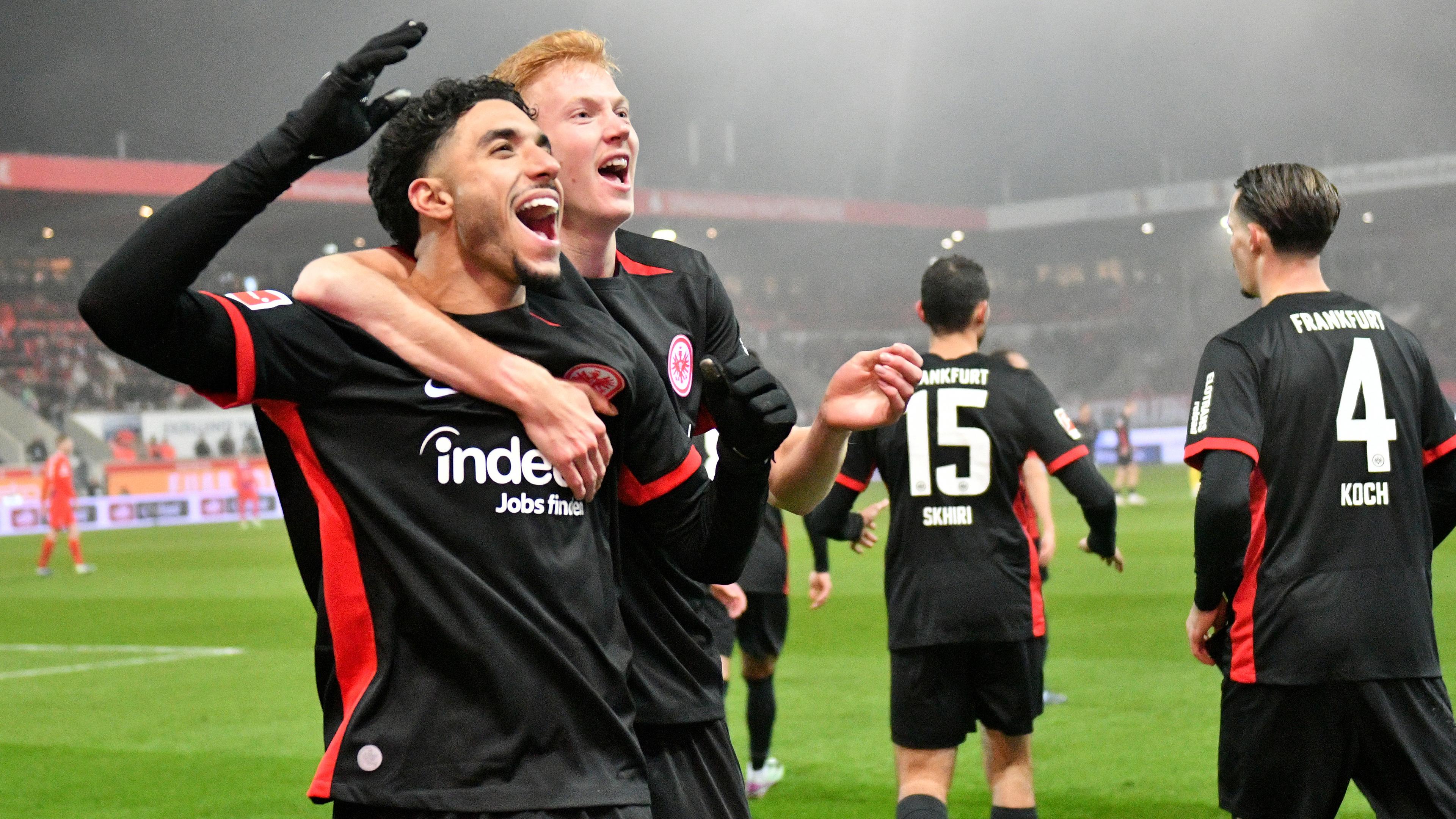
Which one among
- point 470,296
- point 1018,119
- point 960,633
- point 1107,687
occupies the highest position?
point 1018,119

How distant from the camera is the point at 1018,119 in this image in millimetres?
49344

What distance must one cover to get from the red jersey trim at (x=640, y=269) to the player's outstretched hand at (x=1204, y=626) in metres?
1.85

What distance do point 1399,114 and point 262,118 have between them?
35446 millimetres

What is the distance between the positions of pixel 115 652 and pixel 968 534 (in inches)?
367

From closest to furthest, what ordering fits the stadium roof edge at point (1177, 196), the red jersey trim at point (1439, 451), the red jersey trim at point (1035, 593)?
the red jersey trim at point (1439, 451)
the red jersey trim at point (1035, 593)
the stadium roof edge at point (1177, 196)

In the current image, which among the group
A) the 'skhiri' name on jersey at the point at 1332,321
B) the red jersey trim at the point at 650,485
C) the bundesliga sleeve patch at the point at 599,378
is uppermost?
the 'skhiri' name on jersey at the point at 1332,321

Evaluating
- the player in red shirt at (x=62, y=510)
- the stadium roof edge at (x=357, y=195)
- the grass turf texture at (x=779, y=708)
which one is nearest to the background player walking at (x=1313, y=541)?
the grass turf texture at (x=779, y=708)

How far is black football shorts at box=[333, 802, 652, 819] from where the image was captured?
2107 millimetres

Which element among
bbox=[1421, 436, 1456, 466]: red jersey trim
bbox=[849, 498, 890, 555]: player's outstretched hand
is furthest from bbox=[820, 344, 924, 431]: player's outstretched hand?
bbox=[849, 498, 890, 555]: player's outstretched hand

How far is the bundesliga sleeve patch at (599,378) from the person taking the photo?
91.4 inches

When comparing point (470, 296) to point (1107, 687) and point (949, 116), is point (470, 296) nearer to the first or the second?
point (1107, 687)

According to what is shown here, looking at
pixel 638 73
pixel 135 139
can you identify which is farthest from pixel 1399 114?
pixel 135 139

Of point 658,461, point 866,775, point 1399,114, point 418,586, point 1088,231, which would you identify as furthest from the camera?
point 1088,231

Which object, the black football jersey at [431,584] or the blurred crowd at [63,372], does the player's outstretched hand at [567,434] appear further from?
the blurred crowd at [63,372]
